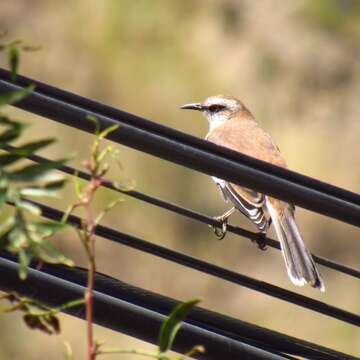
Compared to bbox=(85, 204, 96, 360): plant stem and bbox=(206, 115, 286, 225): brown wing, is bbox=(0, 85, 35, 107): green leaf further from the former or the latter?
bbox=(206, 115, 286, 225): brown wing

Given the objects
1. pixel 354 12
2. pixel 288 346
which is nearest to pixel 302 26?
pixel 354 12

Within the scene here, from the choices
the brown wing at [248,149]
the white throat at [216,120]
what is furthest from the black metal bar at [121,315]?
the white throat at [216,120]

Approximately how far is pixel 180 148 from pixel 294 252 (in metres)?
3.20

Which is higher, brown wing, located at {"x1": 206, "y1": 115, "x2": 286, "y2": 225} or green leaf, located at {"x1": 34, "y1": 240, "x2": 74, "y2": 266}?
brown wing, located at {"x1": 206, "y1": 115, "x2": 286, "y2": 225}

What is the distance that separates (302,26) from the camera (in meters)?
16.4

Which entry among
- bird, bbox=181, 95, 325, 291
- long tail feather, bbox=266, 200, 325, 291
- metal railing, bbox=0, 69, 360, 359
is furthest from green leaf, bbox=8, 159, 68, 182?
long tail feather, bbox=266, 200, 325, 291

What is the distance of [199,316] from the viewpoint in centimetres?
362

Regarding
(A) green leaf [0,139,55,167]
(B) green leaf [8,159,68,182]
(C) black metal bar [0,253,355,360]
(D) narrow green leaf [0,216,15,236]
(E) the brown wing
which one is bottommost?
(D) narrow green leaf [0,216,15,236]

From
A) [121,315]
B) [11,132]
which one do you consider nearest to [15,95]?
[11,132]

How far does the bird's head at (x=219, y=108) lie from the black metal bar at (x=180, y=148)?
19.7 feet

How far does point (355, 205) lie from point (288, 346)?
56cm

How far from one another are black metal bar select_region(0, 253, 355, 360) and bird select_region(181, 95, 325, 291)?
1.09 m

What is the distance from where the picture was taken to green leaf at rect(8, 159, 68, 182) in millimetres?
1987

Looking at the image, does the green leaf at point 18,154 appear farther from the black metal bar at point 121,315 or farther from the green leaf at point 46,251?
the black metal bar at point 121,315
